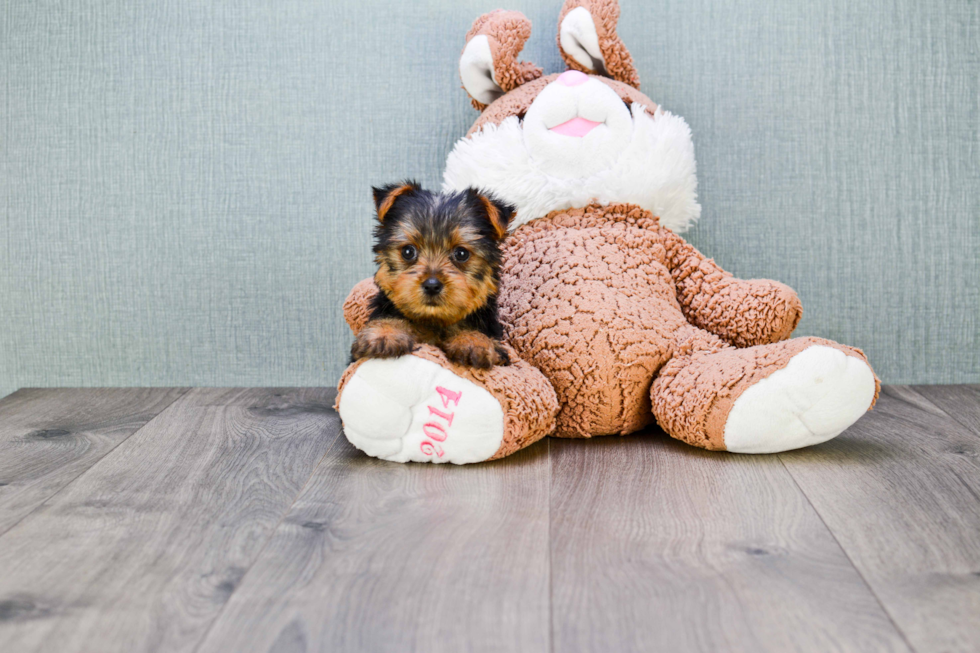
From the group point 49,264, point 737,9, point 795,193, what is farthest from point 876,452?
point 49,264

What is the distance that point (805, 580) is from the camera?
109 centimetres

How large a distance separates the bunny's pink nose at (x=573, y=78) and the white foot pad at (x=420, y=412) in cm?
80

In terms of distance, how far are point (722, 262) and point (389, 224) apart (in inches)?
43.7

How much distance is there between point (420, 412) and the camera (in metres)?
1.49

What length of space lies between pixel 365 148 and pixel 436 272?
905 millimetres

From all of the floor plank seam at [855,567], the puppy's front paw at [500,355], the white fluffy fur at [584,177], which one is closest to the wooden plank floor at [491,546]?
the floor plank seam at [855,567]

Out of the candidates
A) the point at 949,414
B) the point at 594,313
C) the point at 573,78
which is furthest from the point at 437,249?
the point at 949,414

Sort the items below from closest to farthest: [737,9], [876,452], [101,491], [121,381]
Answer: [101,491], [876,452], [737,9], [121,381]

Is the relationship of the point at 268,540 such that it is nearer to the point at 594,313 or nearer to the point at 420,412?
the point at 420,412

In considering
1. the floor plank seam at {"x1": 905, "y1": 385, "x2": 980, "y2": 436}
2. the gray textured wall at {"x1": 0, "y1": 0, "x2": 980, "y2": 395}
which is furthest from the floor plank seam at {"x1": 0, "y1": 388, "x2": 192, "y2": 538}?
the floor plank seam at {"x1": 905, "y1": 385, "x2": 980, "y2": 436}

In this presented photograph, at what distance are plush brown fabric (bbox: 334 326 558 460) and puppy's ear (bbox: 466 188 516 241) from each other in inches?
10.6

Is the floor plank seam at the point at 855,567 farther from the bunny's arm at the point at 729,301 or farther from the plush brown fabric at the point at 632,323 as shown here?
the bunny's arm at the point at 729,301

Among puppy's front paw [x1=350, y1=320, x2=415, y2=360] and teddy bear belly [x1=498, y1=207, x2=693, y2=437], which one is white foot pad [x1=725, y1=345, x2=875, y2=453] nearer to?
teddy bear belly [x1=498, y1=207, x2=693, y2=437]

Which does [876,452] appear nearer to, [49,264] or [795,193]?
[795,193]
